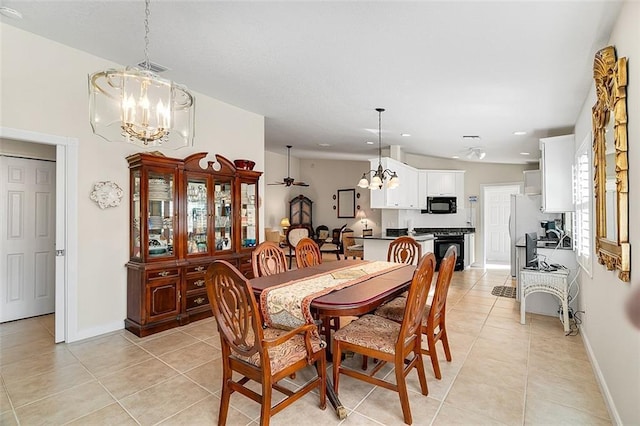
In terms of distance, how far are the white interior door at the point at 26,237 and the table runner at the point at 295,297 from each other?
12.0 ft

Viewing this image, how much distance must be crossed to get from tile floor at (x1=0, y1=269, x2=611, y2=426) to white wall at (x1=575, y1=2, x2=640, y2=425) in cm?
22

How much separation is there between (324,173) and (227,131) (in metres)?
5.76

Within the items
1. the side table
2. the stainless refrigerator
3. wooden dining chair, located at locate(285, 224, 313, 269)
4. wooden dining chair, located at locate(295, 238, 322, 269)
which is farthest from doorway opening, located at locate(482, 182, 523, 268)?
wooden dining chair, located at locate(295, 238, 322, 269)

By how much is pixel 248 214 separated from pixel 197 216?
0.81 metres

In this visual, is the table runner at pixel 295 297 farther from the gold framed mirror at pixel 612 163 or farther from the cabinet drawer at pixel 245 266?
the cabinet drawer at pixel 245 266

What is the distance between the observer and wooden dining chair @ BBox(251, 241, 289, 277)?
304cm

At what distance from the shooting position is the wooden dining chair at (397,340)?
1983mm

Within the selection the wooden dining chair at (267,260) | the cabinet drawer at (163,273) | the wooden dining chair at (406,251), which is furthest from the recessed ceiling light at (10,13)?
the wooden dining chair at (406,251)

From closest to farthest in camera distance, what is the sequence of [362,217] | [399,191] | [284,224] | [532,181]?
[532,181]
[399,191]
[284,224]
[362,217]

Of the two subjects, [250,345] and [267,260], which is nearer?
[250,345]

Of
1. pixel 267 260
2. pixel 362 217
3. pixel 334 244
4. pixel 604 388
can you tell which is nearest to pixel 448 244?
pixel 362 217

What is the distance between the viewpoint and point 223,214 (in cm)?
431

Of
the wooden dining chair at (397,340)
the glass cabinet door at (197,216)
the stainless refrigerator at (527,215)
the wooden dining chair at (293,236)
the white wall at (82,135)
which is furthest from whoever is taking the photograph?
the wooden dining chair at (293,236)

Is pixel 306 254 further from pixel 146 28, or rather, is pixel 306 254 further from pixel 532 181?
pixel 532 181
